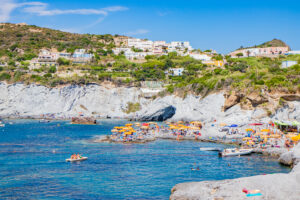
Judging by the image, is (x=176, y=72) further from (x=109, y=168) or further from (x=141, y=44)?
(x=109, y=168)

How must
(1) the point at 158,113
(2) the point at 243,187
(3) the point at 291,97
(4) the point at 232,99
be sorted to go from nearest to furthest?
(2) the point at 243,187
(3) the point at 291,97
(4) the point at 232,99
(1) the point at 158,113

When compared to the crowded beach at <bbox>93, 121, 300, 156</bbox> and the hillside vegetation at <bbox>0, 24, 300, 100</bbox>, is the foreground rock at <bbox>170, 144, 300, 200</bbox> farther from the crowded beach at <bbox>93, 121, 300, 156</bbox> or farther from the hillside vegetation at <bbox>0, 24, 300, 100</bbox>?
the hillside vegetation at <bbox>0, 24, 300, 100</bbox>

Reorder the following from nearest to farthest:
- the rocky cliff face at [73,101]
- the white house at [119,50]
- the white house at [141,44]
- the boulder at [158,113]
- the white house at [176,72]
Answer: the boulder at [158,113]
the rocky cliff face at [73,101]
the white house at [176,72]
the white house at [119,50]
the white house at [141,44]

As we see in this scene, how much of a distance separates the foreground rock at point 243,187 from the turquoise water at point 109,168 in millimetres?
2375

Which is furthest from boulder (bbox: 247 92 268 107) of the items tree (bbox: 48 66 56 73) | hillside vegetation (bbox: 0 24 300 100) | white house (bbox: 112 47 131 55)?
white house (bbox: 112 47 131 55)

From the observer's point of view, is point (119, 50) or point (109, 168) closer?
point (109, 168)

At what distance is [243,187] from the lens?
1917 cm

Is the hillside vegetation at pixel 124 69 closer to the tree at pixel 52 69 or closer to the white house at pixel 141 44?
the tree at pixel 52 69

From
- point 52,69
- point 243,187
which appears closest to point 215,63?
point 52,69

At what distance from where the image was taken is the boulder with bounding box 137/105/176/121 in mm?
75750

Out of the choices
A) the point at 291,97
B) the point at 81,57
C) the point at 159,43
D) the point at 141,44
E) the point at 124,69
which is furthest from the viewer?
the point at 159,43

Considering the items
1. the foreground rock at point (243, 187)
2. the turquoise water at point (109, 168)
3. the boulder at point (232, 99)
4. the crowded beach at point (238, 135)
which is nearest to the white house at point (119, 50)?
the boulder at point (232, 99)

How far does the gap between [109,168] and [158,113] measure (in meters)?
45.9

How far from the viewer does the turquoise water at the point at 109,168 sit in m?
23.4
